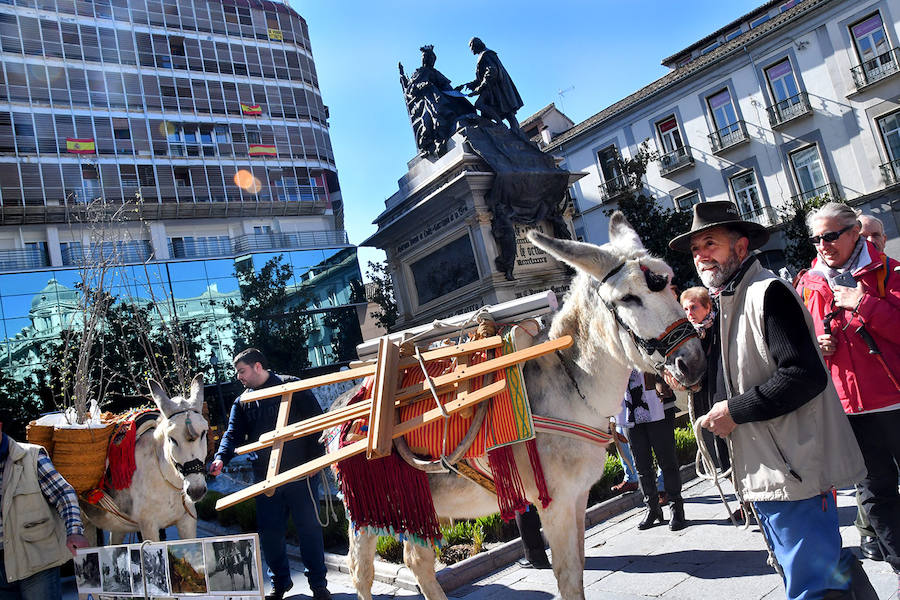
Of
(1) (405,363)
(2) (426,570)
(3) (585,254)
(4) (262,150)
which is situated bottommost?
(2) (426,570)

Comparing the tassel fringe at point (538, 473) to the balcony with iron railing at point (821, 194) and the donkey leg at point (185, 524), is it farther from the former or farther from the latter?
the balcony with iron railing at point (821, 194)

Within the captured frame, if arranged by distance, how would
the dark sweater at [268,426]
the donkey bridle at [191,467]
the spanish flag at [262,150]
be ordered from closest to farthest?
the donkey bridle at [191,467], the dark sweater at [268,426], the spanish flag at [262,150]

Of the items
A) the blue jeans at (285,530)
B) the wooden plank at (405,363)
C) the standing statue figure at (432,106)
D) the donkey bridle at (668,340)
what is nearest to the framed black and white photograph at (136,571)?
the wooden plank at (405,363)

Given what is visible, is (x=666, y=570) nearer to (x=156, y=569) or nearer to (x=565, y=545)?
(x=565, y=545)

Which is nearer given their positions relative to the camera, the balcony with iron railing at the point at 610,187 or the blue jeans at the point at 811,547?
the blue jeans at the point at 811,547

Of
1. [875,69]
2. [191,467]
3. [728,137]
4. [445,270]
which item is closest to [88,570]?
[191,467]

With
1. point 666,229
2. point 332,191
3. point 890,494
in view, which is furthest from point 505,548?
point 332,191

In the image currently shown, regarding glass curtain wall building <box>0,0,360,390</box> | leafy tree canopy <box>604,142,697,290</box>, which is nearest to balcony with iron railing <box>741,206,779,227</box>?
leafy tree canopy <box>604,142,697,290</box>

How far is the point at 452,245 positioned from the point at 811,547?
847cm

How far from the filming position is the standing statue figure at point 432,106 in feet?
36.1

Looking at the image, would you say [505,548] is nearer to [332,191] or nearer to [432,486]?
[432,486]

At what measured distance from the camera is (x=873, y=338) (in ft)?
11.3

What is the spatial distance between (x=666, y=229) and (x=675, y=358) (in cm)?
2121

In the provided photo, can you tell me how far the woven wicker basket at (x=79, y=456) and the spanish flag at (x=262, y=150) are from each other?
35799mm
